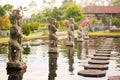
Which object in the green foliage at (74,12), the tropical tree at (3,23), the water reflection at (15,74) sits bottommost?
the water reflection at (15,74)

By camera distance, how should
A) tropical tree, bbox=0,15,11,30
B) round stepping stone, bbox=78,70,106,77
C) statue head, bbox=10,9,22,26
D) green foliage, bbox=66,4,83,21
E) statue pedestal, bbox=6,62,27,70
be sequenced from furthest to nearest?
green foliage, bbox=66,4,83,21 < tropical tree, bbox=0,15,11,30 < statue head, bbox=10,9,22,26 < statue pedestal, bbox=6,62,27,70 < round stepping stone, bbox=78,70,106,77

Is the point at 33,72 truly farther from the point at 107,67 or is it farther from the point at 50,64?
the point at 107,67

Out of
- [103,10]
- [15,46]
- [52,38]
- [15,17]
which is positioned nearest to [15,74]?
[15,46]

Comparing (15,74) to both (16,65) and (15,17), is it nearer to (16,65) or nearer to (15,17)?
(16,65)

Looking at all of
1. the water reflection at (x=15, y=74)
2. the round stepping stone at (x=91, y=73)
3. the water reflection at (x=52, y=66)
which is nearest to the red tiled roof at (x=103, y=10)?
the water reflection at (x=52, y=66)

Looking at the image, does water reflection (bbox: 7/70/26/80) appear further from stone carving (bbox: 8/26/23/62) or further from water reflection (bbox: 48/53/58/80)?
water reflection (bbox: 48/53/58/80)

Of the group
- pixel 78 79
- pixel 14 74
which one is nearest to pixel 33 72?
pixel 14 74

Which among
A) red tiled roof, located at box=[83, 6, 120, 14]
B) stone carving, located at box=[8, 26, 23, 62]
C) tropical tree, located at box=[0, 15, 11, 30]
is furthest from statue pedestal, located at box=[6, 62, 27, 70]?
red tiled roof, located at box=[83, 6, 120, 14]

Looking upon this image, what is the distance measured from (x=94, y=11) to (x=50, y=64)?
220 ft

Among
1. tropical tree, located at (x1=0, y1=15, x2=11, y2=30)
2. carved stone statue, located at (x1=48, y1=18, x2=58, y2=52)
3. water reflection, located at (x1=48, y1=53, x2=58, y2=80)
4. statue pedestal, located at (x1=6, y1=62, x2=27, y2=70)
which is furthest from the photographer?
tropical tree, located at (x1=0, y1=15, x2=11, y2=30)

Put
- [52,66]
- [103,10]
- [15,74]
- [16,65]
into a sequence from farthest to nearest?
[103,10] < [52,66] < [16,65] < [15,74]

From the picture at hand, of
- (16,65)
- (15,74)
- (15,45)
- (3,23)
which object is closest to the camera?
(15,74)

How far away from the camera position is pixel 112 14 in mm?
82750

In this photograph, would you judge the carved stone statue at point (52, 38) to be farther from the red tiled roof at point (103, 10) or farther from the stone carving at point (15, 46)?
the red tiled roof at point (103, 10)
